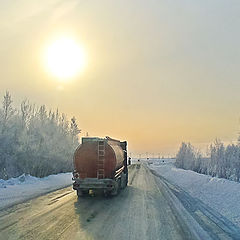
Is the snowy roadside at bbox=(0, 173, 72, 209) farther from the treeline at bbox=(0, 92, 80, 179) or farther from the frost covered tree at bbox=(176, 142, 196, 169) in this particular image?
the frost covered tree at bbox=(176, 142, 196, 169)

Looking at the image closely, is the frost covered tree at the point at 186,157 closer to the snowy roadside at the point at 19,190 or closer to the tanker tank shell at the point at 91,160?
the snowy roadside at the point at 19,190

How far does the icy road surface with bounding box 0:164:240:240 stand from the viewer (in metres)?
8.85

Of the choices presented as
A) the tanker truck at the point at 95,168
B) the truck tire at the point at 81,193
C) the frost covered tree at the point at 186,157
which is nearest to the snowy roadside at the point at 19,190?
the truck tire at the point at 81,193

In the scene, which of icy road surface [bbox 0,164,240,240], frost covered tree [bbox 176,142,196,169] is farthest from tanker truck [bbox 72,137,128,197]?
frost covered tree [bbox 176,142,196,169]

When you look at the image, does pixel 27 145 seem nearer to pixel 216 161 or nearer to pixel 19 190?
pixel 19 190

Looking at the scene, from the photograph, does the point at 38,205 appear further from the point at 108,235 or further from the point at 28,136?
the point at 28,136

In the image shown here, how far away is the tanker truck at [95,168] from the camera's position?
1788 cm

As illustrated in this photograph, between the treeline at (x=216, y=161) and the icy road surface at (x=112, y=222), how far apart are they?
53.6 meters

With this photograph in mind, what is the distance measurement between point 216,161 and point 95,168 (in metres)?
75.0

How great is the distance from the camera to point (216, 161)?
87375mm

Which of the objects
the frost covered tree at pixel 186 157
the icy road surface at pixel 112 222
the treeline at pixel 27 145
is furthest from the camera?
the frost covered tree at pixel 186 157

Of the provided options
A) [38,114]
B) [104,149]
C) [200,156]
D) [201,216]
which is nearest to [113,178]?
[104,149]

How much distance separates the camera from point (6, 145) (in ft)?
141

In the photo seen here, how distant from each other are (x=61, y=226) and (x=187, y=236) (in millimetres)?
3801
